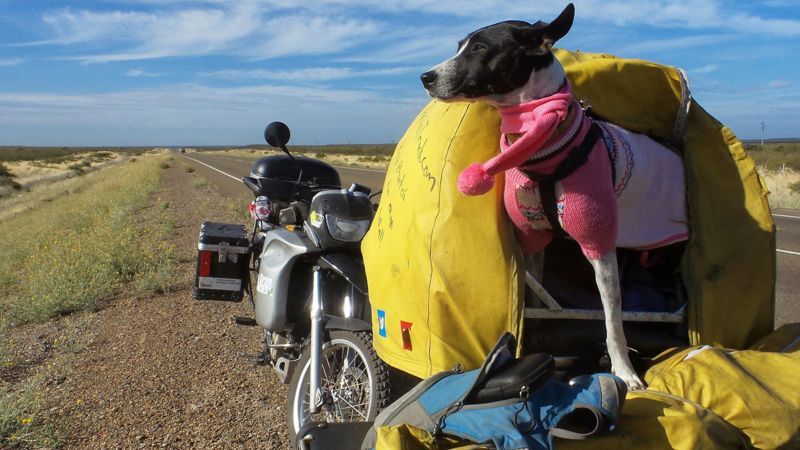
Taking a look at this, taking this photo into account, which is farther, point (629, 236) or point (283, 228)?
point (283, 228)

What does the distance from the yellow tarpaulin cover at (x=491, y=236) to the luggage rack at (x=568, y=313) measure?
86 mm

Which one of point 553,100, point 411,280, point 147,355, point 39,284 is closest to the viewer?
point 553,100

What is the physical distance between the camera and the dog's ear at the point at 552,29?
2273 mm

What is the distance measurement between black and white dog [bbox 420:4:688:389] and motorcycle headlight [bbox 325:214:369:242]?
45.3 inches

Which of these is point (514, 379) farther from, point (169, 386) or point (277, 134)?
point (169, 386)

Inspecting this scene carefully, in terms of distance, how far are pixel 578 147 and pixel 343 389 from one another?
1688 mm

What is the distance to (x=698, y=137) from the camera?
312cm

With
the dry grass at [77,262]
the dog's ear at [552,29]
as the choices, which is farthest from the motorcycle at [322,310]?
the dry grass at [77,262]

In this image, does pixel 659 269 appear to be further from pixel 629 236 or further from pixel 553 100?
pixel 553 100

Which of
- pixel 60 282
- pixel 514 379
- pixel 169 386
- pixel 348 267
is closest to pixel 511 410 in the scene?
pixel 514 379

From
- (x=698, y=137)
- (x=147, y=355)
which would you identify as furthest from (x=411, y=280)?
(x=147, y=355)

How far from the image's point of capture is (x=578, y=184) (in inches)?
97.9

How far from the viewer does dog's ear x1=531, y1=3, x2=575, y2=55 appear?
227 cm

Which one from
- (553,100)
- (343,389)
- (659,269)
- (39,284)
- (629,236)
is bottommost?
(39,284)
